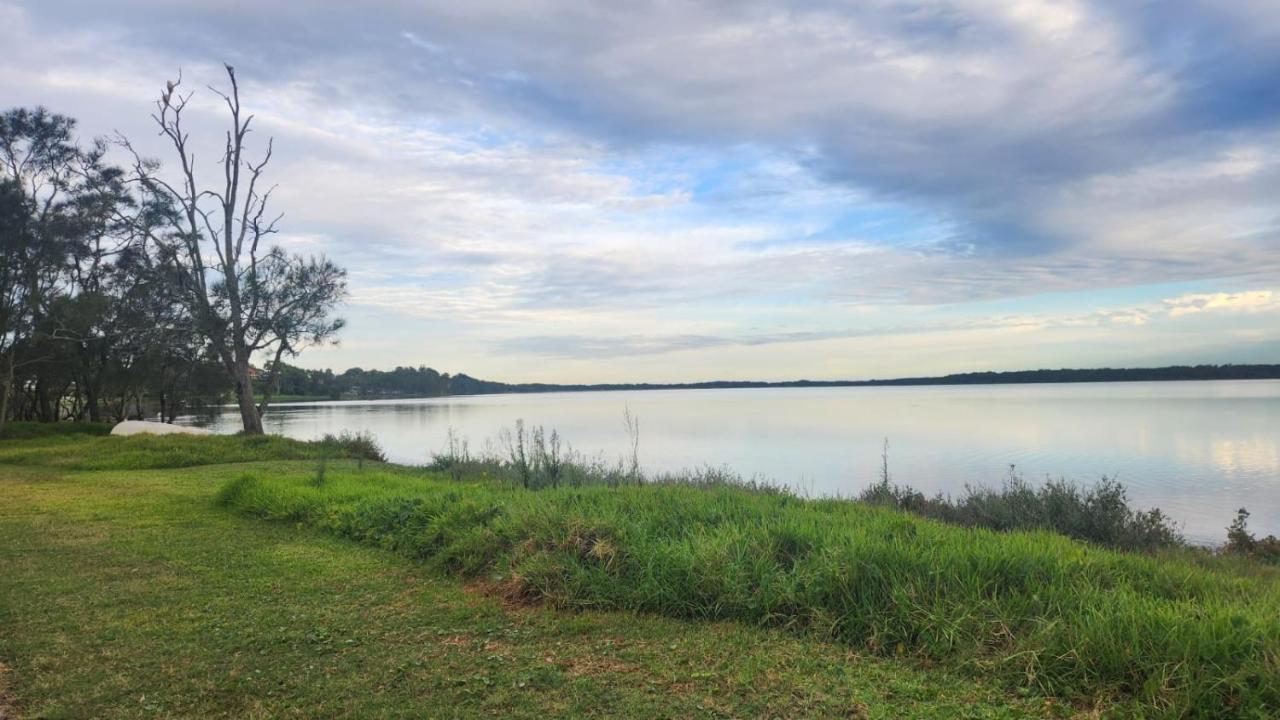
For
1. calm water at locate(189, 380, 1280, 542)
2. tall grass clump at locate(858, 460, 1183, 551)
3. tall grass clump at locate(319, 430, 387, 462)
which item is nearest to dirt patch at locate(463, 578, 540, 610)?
tall grass clump at locate(858, 460, 1183, 551)

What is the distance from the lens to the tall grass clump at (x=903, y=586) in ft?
11.3

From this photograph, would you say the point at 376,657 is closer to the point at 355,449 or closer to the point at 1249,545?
the point at 1249,545

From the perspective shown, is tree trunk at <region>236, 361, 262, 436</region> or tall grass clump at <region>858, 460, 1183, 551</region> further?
tree trunk at <region>236, 361, 262, 436</region>

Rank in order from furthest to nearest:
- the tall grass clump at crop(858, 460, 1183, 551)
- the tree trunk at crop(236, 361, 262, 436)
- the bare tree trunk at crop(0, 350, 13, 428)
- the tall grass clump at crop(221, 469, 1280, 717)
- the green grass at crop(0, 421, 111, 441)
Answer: the bare tree trunk at crop(0, 350, 13, 428) → the green grass at crop(0, 421, 111, 441) → the tree trunk at crop(236, 361, 262, 436) → the tall grass clump at crop(858, 460, 1183, 551) → the tall grass clump at crop(221, 469, 1280, 717)

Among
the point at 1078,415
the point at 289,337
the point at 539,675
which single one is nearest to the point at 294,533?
the point at 539,675

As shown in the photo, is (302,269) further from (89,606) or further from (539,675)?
(539,675)

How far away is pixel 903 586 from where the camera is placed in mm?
4434

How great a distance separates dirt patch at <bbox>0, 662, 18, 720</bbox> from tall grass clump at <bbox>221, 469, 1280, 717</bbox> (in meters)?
2.85

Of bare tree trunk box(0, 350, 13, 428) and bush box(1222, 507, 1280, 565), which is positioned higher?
bare tree trunk box(0, 350, 13, 428)

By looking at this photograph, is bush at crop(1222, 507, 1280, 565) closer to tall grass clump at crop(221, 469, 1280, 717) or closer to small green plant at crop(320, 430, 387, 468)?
tall grass clump at crop(221, 469, 1280, 717)

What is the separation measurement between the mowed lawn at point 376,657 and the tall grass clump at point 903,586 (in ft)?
0.77

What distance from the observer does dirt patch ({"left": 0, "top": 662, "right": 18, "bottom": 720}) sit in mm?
3508

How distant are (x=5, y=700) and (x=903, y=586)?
5.00 meters

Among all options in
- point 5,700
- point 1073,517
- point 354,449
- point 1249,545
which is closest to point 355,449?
point 354,449
